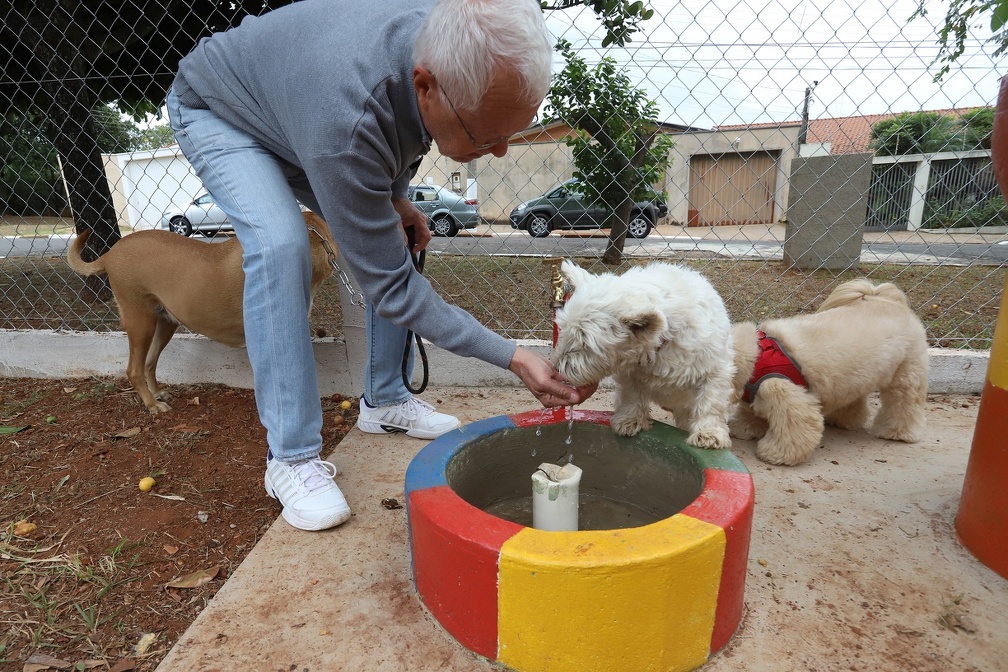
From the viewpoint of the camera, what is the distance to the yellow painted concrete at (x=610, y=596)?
1390 millimetres

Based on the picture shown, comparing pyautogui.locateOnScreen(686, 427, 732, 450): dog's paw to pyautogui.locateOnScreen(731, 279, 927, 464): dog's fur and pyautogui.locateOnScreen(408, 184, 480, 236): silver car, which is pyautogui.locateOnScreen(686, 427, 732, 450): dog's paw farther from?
pyautogui.locateOnScreen(408, 184, 480, 236): silver car

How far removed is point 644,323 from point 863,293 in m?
1.67

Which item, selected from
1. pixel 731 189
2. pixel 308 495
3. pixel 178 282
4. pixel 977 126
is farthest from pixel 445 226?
pixel 308 495

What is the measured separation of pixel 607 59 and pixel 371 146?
2.59 m

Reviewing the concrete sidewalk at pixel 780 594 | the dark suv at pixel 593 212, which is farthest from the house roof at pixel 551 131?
the concrete sidewalk at pixel 780 594

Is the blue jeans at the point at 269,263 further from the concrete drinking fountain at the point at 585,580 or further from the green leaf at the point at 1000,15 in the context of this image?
the green leaf at the point at 1000,15

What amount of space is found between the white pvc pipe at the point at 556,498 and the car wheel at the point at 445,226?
5657 millimetres

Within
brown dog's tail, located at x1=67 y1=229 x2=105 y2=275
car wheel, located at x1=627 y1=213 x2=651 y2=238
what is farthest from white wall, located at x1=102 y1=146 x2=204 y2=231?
car wheel, located at x1=627 y1=213 x2=651 y2=238

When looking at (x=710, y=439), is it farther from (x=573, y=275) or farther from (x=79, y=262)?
(x=79, y=262)

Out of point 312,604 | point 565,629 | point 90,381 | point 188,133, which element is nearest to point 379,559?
point 312,604

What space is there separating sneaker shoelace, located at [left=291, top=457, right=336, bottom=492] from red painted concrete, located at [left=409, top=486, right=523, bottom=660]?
0.65 m

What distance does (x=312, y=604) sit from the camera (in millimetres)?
1816

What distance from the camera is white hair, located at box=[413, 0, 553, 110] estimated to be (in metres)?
1.44

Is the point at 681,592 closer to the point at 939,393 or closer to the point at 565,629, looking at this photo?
the point at 565,629
